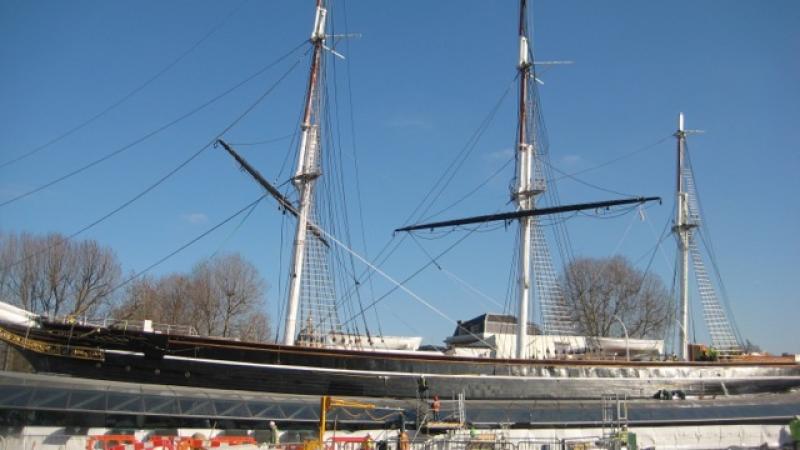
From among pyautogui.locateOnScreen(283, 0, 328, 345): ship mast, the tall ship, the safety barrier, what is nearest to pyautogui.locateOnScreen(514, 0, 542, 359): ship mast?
the tall ship

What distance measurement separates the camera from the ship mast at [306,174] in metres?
25.9

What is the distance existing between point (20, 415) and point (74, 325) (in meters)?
4.29

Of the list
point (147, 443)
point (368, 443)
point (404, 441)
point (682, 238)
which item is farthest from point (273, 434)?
point (682, 238)

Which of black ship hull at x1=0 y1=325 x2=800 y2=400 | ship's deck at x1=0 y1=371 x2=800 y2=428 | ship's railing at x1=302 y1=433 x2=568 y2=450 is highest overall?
black ship hull at x1=0 y1=325 x2=800 y2=400

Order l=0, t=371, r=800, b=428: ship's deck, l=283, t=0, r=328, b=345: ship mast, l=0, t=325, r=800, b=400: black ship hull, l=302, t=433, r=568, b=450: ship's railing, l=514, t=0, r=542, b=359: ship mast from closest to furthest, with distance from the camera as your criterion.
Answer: l=0, t=371, r=800, b=428: ship's deck, l=302, t=433, r=568, b=450: ship's railing, l=0, t=325, r=800, b=400: black ship hull, l=283, t=0, r=328, b=345: ship mast, l=514, t=0, r=542, b=359: ship mast

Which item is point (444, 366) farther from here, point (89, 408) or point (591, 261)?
point (591, 261)

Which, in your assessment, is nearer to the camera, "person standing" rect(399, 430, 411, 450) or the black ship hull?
"person standing" rect(399, 430, 411, 450)

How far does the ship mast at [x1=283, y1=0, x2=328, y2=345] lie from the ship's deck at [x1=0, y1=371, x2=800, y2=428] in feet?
13.1

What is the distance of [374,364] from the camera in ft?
80.6

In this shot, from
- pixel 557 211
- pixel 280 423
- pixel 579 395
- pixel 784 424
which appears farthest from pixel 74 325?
pixel 784 424

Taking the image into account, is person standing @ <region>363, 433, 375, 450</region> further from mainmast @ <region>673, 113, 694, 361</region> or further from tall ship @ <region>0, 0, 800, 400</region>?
mainmast @ <region>673, 113, 694, 361</region>

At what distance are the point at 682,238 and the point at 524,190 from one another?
42.9ft

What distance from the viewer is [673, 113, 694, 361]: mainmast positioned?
3759cm

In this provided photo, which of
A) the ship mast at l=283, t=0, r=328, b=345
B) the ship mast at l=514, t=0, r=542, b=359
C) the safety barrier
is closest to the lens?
the safety barrier
